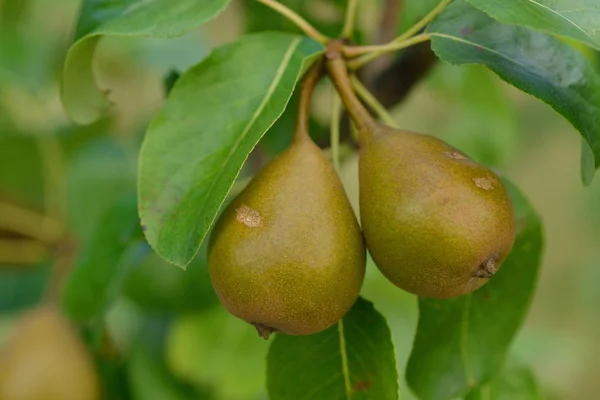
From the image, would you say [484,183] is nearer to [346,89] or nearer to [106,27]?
[346,89]

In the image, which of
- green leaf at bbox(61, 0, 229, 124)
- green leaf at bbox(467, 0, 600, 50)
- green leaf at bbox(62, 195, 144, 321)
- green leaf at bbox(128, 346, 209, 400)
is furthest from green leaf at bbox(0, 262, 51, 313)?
green leaf at bbox(467, 0, 600, 50)

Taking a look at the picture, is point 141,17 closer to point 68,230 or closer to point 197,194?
point 197,194

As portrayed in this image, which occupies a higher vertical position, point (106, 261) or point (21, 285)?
point (106, 261)

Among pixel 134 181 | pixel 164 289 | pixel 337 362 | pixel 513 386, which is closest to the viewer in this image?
pixel 337 362

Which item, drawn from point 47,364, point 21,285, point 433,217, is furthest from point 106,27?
point 21,285

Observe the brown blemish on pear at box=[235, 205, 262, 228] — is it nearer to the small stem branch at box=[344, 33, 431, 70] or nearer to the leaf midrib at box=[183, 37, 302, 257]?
the leaf midrib at box=[183, 37, 302, 257]

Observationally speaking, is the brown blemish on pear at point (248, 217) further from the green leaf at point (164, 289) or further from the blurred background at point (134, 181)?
the green leaf at point (164, 289)
